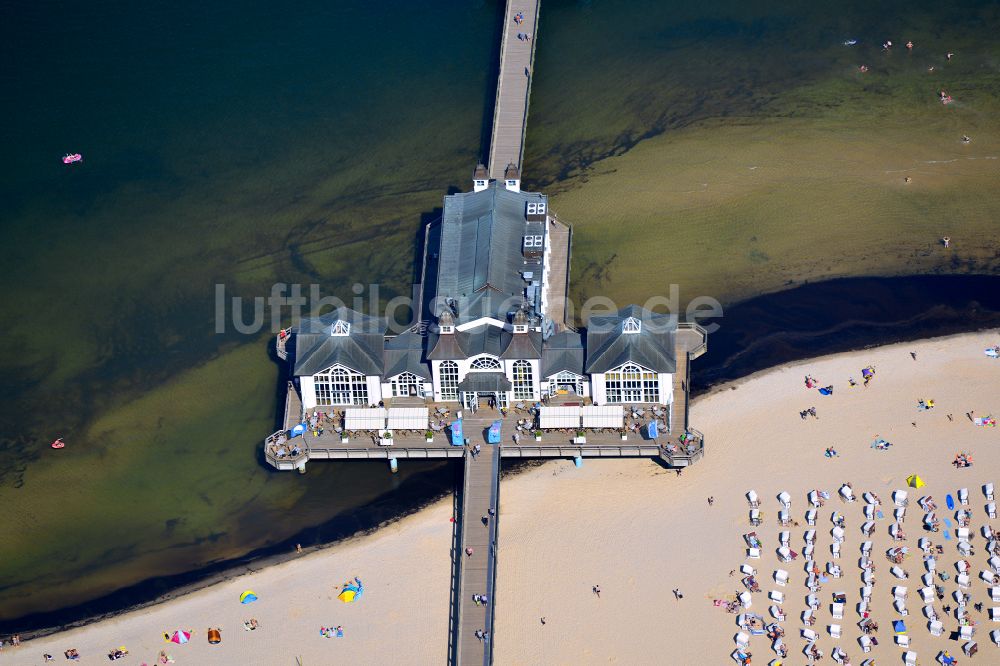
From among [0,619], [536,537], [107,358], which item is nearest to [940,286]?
[536,537]

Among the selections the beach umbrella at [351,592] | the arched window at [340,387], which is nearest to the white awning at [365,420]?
the arched window at [340,387]

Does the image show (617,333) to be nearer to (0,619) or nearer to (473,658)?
(473,658)

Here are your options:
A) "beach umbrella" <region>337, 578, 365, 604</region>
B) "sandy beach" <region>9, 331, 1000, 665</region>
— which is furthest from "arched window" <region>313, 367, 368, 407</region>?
"beach umbrella" <region>337, 578, 365, 604</region>

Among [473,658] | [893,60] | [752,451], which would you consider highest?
[893,60]

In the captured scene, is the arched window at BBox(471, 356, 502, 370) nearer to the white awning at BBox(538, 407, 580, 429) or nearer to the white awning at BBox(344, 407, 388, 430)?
the white awning at BBox(538, 407, 580, 429)

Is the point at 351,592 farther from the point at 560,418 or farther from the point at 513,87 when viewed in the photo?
the point at 513,87

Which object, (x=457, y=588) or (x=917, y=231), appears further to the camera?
(x=917, y=231)
